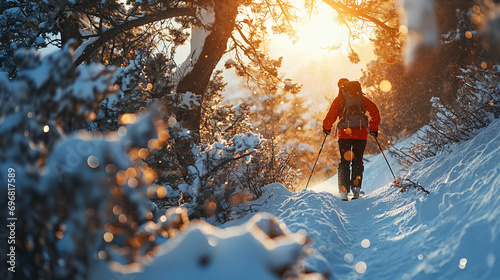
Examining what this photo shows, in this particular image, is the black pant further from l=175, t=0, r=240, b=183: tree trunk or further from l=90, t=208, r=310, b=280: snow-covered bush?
l=90, t=208, r=310, b=280: snow-covered bush

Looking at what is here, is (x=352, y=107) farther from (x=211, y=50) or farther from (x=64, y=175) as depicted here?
(x=64, y=175)

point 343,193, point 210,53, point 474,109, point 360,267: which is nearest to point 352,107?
point 343,193

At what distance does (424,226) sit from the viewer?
8.86ft

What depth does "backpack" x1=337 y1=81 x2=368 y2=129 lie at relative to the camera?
5707 mm

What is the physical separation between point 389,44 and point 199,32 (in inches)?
183

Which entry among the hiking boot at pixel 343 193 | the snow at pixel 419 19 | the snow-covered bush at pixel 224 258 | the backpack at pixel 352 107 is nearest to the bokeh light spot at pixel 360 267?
the snow-covered bush at pixel 224 258

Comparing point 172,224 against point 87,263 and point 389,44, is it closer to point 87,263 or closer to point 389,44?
point 87,263

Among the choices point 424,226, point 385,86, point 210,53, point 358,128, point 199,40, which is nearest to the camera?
point 424,226

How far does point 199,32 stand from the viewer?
6.53 meters

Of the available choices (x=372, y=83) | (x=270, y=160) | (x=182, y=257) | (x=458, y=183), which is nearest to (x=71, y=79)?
(x=182, y=257)

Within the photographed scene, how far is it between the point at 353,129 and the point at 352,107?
0.45 m

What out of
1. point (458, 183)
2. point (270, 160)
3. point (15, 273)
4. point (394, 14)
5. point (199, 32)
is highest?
point (394, 14)

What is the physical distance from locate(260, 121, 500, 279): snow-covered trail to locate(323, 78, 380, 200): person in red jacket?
1.43m

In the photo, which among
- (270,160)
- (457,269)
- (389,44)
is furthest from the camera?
(389,44)
